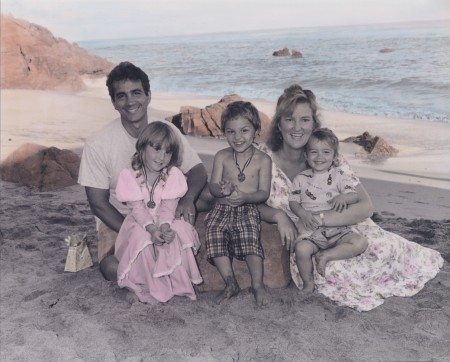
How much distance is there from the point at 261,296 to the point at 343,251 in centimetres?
55

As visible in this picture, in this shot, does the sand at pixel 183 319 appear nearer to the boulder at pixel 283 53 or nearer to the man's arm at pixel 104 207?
the man's arm at pixel 104 207

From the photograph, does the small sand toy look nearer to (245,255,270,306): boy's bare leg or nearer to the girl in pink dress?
the girl in pink dress

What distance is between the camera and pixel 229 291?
10.7 ft

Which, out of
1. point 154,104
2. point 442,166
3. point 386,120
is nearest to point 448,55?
point 386,120

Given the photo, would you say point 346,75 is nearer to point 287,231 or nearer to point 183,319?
point 287,231

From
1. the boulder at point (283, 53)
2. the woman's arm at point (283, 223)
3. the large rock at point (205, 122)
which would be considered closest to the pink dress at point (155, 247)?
the woman's arm at point (283, 223)

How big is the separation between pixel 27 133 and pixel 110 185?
6369mm

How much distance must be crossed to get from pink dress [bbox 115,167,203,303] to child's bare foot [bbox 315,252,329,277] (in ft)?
2.35

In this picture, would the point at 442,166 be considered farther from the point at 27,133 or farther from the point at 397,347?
the point at 27,133

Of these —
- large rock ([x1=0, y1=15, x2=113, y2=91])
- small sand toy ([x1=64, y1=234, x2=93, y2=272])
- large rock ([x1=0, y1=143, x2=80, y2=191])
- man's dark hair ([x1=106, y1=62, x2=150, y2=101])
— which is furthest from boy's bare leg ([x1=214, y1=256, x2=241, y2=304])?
large rock ([x1=0, y1=15, x2=113, y2=91])

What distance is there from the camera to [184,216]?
11.0 ft

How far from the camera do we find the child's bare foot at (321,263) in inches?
125

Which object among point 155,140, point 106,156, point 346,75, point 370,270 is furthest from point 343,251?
point 346,75

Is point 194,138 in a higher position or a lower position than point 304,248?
lower
